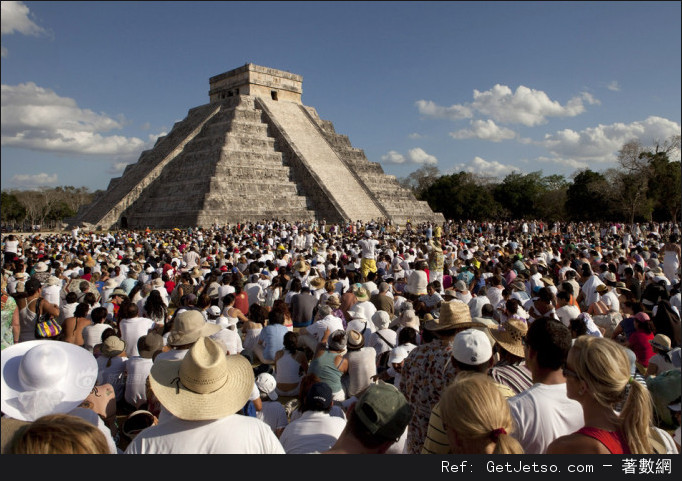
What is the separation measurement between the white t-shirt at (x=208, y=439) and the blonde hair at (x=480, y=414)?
3.28 ft

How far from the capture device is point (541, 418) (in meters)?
2.99

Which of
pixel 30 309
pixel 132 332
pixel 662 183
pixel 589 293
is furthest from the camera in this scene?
pixel 662 183

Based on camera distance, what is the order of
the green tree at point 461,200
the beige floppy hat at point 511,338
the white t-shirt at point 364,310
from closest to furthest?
the beige floppy hat at point 511,338, the white t-shirt at point 364,310, the green tree at point 461,200

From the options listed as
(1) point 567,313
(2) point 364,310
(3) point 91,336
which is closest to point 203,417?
(3) point 91,336

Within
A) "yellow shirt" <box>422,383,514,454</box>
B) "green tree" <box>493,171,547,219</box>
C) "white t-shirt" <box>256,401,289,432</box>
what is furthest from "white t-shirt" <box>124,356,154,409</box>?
"green tree" <box>493,171,547,219</box>

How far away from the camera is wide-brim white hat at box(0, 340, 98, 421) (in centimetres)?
270

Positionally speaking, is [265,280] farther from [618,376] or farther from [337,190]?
[337,190]

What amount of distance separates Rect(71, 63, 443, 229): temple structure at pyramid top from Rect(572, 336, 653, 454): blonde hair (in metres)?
32.5

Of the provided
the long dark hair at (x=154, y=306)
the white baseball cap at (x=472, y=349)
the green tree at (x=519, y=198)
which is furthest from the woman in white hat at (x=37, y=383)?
the green tree at (x=519, y=198)

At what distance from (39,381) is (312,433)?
1.71 m

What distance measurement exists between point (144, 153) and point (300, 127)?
53.0ft

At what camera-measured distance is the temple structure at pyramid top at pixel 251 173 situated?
3703cm

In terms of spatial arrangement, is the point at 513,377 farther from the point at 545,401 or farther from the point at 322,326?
the point at 322,326

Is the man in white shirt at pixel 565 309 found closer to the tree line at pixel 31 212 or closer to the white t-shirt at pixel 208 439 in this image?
the white t-shirt at pixel 208 439
